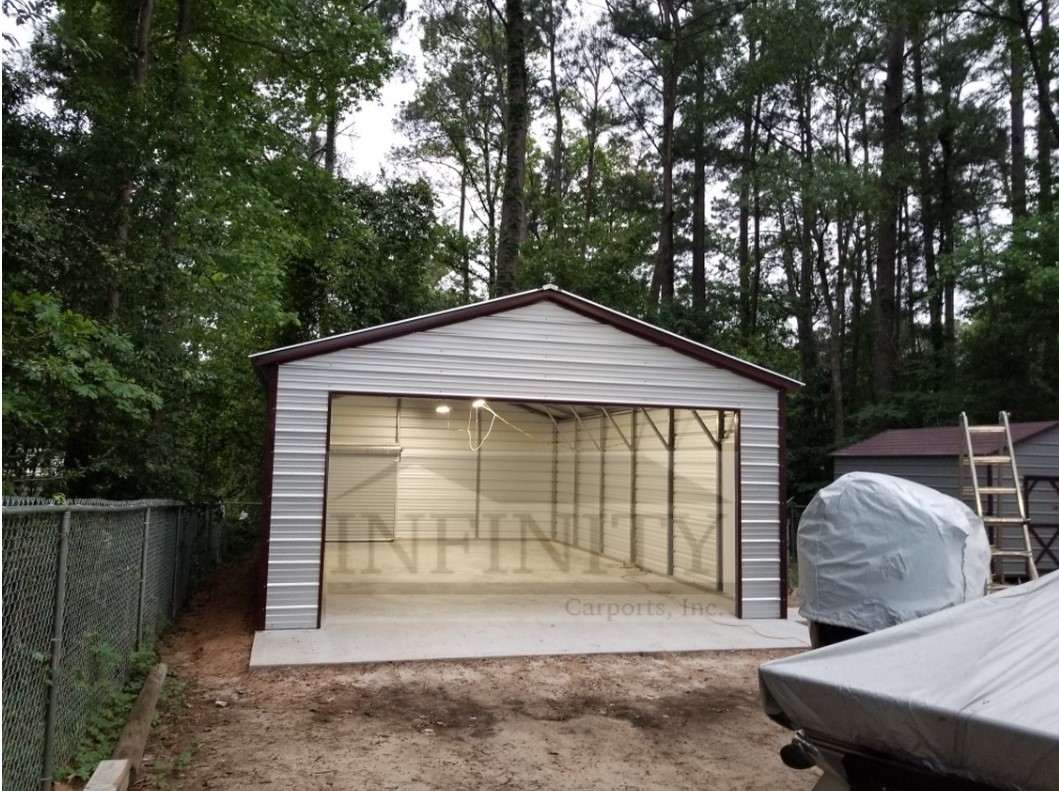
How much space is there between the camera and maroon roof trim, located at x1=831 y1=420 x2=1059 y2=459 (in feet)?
36.5

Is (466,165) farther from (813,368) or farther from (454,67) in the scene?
(813,368)

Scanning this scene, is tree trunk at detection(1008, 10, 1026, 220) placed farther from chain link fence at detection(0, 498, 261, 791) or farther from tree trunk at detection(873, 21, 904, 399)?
chain link fence at detection(0, 498, 261, 791)

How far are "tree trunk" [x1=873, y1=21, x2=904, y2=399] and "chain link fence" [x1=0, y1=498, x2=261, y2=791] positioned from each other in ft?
54.0

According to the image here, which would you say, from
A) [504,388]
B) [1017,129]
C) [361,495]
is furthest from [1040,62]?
[361,495]

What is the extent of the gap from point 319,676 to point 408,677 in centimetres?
72

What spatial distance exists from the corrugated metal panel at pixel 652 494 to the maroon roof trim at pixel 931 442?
358 cm

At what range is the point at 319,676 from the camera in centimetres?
641

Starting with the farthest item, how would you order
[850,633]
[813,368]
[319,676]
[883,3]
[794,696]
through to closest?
[813,368] → [883,3] → [319,676] → [850,633] → [794,696]

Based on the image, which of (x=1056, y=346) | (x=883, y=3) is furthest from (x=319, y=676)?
(x=883, y=3)

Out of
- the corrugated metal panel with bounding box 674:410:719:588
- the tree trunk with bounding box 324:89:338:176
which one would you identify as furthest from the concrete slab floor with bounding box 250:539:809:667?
the tree trunk with bounding box 324:89:338:176

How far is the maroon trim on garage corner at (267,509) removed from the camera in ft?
25.2

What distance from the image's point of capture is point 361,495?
16.2 meters

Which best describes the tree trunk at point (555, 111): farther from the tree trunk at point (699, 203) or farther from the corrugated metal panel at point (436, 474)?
the corrugated metal panel at point (436, 474)

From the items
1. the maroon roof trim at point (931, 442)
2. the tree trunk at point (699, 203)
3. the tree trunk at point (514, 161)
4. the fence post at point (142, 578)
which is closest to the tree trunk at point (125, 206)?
the fence post at point (142, 578)
